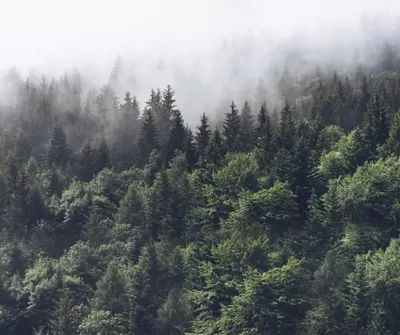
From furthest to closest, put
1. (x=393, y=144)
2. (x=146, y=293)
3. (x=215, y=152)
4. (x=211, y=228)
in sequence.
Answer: (x=215, y=152) < (x=393, y=144) < (x=211, y=228) < (x=146, y=293)

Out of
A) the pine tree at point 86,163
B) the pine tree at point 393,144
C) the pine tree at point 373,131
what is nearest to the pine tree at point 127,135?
the pine tree at point 86,163

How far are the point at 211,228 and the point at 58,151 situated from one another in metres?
44.5

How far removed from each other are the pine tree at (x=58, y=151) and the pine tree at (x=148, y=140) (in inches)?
533

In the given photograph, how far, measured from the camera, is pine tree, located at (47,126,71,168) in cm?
13812

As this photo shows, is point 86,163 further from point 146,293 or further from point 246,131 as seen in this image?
point 146,293

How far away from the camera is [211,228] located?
10425 centimetres

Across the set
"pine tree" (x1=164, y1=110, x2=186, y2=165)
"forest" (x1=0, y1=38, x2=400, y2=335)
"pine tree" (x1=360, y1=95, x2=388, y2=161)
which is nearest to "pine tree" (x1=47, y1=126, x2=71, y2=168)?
"forest" (x1=0, y1=38, x2=400, y2=335)

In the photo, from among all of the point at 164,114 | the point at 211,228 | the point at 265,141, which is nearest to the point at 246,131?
the point at 265,141

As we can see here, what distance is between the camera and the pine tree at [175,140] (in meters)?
128

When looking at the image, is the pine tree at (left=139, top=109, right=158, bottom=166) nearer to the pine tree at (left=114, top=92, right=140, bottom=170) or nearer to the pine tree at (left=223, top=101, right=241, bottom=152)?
the pine tree at (left=114, top=92, right=140, bottom=170)

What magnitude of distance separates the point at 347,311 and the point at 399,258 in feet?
26.0

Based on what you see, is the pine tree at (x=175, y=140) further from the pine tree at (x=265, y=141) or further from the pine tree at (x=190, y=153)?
→ the pine tree at (x=265, y=141)

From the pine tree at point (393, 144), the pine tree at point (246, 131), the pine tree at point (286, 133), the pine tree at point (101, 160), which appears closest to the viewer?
the pine tree at point (393, 144)

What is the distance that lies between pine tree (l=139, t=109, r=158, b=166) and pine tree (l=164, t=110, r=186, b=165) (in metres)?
2.78
